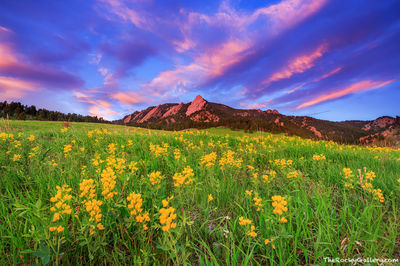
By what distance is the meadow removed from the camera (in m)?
1.82

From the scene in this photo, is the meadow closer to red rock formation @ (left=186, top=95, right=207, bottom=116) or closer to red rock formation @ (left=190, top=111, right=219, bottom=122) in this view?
red rock formation @ (left=190, top=111, right=219, bottom=122)

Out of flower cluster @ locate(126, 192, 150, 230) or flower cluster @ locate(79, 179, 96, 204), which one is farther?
flower cluster @ locate(79, 179, 96, 204)

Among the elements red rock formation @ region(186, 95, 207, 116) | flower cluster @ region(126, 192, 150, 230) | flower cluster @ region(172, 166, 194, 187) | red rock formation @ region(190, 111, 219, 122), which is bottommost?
flower cluster @ region(126, 192, 150, 230)

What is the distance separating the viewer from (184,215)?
1750 mm

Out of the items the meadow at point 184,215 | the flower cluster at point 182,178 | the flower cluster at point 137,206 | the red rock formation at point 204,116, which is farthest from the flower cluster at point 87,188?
the red rock formation at point 204,116

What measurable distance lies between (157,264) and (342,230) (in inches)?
107

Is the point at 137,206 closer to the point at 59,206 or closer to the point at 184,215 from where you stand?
the point at 184,215

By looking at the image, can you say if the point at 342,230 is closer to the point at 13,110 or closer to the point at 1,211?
the point at 1,211

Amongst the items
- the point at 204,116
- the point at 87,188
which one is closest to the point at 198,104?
the point at 204,116

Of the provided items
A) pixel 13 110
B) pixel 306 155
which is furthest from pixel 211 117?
pixel 306 155

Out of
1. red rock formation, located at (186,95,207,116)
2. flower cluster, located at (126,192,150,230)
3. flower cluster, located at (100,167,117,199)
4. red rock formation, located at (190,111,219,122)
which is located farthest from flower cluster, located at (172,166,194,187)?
red rock formation, located at (186,95,207,116)

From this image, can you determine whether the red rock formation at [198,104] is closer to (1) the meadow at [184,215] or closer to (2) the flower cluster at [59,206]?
(1) the meadow at [184,215]

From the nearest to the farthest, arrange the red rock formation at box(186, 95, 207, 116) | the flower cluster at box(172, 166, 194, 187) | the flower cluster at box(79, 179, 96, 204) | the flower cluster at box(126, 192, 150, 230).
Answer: the flower cluster at box(126, 192, 150, 230)
the flower cluster at box(79, 179, 96, 204)
the flower cluster at box(172, 166, 194, 187)
the red rock formation at box(186, 95, 207, 116)

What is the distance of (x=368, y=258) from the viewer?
193 cm
